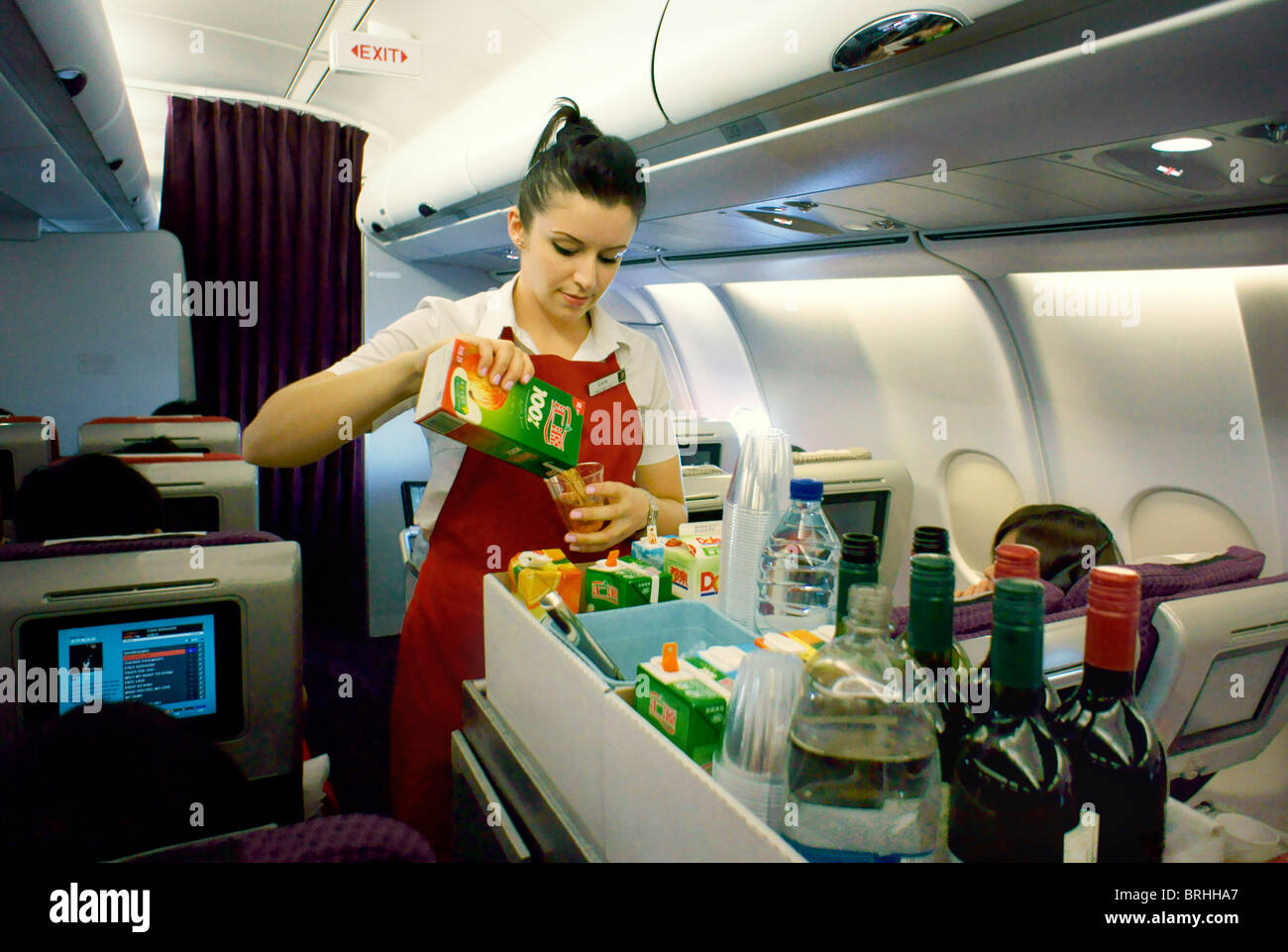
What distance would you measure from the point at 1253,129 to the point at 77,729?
2057 millimetres

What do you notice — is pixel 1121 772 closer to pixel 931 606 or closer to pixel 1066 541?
pixel 931 606

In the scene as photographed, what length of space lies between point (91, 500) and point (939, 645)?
2.53 metres

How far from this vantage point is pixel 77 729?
68cm

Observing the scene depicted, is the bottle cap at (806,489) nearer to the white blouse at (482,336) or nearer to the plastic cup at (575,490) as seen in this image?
the plastic cup at (575,490)

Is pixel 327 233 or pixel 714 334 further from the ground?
pixel 327 233

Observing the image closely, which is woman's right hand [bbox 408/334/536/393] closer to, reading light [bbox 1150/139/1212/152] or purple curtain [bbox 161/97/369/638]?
reading light [bbox 1150/139/1212/152]

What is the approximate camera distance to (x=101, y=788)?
664 millimetres

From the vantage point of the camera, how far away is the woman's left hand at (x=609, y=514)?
5.03ft

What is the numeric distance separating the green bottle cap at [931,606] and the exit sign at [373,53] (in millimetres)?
3321

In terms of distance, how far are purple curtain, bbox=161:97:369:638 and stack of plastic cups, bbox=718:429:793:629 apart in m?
5.03

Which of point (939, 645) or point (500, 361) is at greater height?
point (500, 361)

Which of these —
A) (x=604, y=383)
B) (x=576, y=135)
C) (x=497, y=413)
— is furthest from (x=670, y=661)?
(x=576, y=135)
